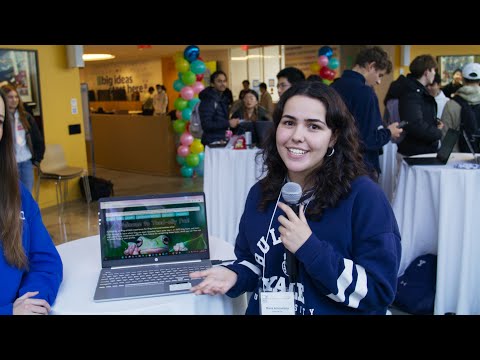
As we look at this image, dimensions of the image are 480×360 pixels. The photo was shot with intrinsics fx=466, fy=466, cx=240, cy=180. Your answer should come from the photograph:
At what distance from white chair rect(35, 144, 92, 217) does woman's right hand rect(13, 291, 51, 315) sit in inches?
184

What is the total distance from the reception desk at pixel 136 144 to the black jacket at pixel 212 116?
10.6 ft

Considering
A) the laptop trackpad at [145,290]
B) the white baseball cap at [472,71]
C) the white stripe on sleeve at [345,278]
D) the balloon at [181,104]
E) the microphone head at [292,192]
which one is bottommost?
the laptop trackpad at [145,290]

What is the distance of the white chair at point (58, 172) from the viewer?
19.0 ft

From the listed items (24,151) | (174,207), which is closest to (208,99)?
(24,151)

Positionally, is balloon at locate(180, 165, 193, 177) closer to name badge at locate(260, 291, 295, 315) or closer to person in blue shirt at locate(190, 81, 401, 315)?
person in blue shirt at locate(190, 81, 401, 315)

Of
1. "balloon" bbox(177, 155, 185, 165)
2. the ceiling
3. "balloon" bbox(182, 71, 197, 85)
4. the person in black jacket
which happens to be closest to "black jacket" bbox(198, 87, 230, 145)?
the person in black jacket

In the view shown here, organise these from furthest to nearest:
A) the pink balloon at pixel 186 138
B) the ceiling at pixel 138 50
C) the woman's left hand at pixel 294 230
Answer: the ceiling at pixel 138 50
the pink balloon at pixel 186 138
the woman's left hand at pixel 294 230

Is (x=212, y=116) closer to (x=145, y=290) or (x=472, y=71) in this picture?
(x=472, y=71)

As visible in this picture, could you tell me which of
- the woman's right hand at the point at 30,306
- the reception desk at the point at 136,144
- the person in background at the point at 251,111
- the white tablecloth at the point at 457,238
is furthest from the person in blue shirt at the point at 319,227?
the reception desk at the point at 136,144

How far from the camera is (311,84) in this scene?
4.37 ft

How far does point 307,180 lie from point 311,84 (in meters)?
0.28

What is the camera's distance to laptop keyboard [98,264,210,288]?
58.1 inches

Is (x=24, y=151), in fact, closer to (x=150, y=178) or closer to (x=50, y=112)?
(x=50, y=112)

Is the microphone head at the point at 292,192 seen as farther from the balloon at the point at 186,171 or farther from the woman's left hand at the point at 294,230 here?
the balloon at the point at 186,171
